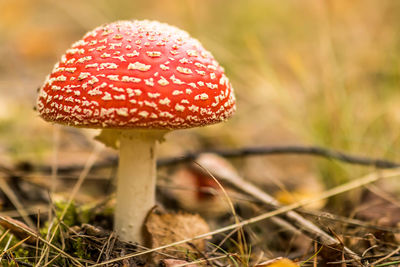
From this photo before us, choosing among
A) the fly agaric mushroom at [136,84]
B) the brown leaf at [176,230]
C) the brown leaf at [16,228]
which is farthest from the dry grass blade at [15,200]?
the fly agaric mushroom at [136,84]

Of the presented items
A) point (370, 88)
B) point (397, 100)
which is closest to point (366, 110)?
point (397, 100)

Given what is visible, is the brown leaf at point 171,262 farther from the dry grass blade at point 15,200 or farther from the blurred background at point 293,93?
the blurred background at point 293,93

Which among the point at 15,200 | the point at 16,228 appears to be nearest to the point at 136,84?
the point at 16,228

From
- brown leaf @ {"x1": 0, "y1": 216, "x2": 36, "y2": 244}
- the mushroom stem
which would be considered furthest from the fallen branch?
brown leaf @ {"x1": 0, "y1": 216, "x2": 36, "y2": 244}

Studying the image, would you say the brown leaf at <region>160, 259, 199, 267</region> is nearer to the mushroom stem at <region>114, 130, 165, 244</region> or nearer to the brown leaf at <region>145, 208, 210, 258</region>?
the brown leaf at <region>145, 208, 210, 258</region>

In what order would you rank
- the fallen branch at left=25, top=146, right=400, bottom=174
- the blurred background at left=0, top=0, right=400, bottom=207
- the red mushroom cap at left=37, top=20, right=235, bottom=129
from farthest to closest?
the blurred background at left=0, top=0, right=400, bottom=207, the fallen branch at left=25, top=146, right=400, bottom=174, the red mushroom cap at left=37, top=20, right=235, bottom=129

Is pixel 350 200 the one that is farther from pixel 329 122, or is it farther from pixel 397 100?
pixel 397 100
